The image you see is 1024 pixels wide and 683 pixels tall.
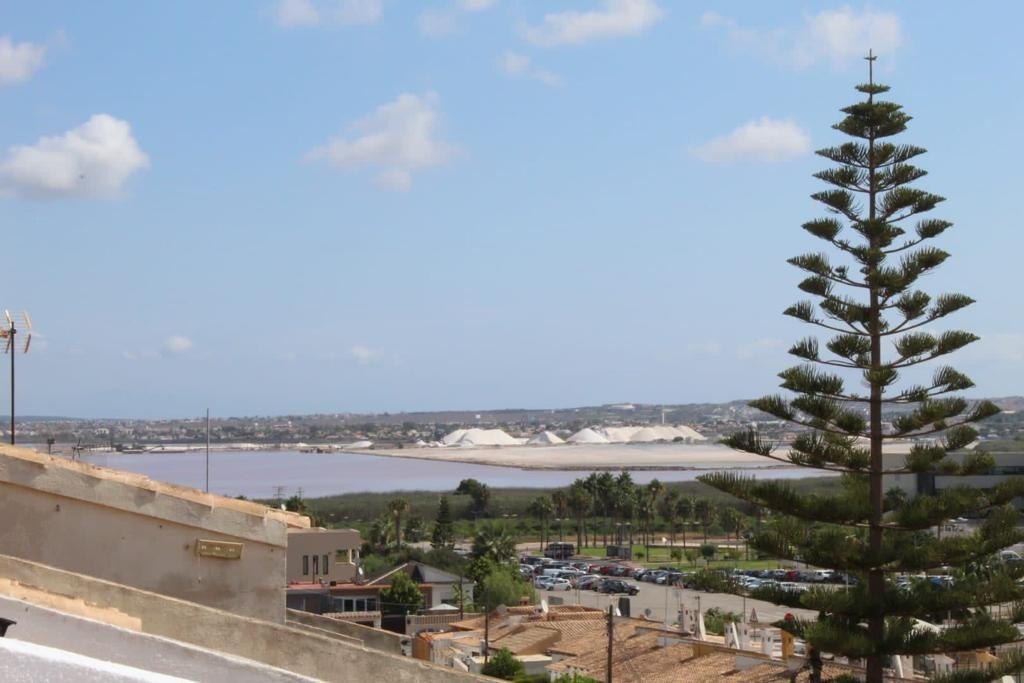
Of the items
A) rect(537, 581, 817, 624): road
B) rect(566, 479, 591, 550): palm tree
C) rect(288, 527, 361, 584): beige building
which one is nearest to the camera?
rect(288, 527, 361, 584): beige building

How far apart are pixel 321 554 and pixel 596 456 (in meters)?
139

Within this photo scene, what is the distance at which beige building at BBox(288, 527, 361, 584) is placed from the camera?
2166cm

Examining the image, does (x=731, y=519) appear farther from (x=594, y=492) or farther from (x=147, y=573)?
(x=147, y=573)

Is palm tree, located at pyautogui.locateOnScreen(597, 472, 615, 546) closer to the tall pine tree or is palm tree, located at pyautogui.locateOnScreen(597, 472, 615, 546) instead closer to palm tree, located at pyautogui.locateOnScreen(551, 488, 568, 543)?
palm tree, located at pyautogui.locateOnScreen(551, 488, 568, 543)

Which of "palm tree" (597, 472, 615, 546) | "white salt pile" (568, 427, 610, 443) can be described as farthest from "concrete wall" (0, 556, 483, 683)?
"white salt pile" (568, 427, 610, 443)

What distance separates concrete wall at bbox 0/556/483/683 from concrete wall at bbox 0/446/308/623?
4.46 ft

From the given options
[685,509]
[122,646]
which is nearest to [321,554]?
[122,646]

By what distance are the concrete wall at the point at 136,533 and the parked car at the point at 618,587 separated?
38.0 metres

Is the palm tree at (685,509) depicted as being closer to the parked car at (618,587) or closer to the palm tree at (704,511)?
the palm tree at (704,511)

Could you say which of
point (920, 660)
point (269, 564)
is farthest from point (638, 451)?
point (269, 564)

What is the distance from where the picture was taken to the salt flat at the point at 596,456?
474 feet

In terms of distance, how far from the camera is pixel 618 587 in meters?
46.3

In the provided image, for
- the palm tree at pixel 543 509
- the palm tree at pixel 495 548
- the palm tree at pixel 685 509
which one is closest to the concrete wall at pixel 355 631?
the palm tree at pixel 495 548

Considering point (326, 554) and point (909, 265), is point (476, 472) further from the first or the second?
point (909, 265)
